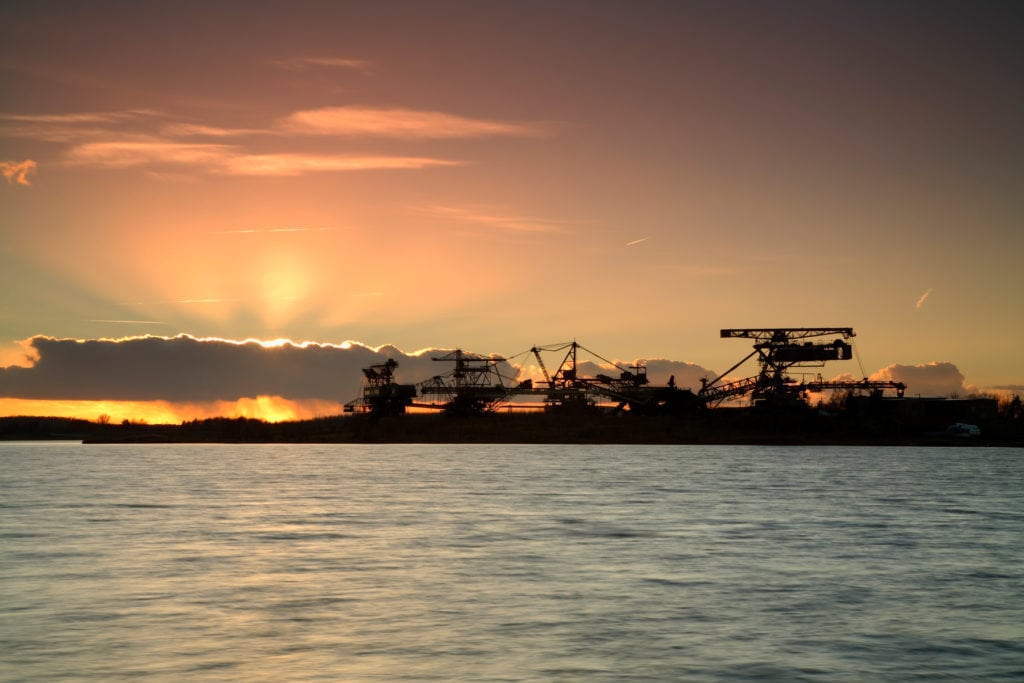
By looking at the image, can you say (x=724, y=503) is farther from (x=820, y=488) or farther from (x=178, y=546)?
(x=178, y=546)

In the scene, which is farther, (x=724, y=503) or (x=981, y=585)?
(x=724, y=503)

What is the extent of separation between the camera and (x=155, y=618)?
2689 cm

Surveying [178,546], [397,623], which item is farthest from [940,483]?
[397,623]

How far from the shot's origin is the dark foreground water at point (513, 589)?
22203 millimetres

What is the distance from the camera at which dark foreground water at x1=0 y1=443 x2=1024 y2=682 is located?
2220 cm

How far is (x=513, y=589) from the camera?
31.8m

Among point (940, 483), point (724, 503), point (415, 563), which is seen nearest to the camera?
point (415, 563)

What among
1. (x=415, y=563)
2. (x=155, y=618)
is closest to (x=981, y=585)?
(x=415, y=563)

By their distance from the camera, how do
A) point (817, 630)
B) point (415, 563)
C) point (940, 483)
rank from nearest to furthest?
1. point (817, 630)
2. point (415, 563)
3. point (940, 483)

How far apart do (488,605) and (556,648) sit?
5829 millimetres

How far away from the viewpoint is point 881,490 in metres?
80.6

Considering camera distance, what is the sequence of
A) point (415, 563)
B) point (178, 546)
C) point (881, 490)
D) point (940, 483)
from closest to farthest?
point (415, 563) < point (178, 546) < point (881, 490) < point (940, 483)

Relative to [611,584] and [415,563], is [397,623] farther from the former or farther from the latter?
[415,563]

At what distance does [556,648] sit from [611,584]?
949 cm
